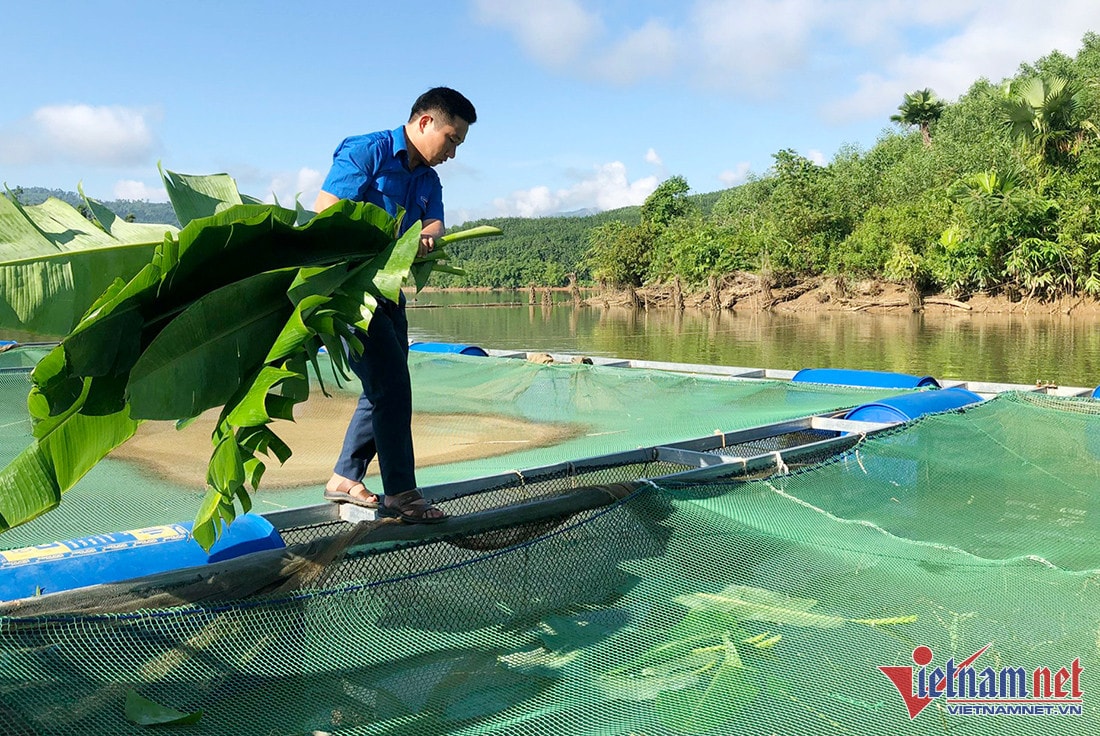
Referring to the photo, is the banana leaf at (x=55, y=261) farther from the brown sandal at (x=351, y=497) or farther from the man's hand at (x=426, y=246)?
the brown sandal at (x=351, y=497)

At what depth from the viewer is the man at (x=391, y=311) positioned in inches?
102

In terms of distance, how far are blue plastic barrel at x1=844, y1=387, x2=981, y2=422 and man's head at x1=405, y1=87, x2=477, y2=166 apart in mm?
2322

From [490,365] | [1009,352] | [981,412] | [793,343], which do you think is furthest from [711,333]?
[981,412]

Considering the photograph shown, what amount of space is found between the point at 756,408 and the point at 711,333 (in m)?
17.9

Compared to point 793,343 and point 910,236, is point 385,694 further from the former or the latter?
point 910,236

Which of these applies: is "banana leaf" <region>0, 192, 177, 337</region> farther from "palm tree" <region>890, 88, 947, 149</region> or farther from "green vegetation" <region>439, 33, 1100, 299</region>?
"palm tree" <region>890, 88, 947, 149</region>

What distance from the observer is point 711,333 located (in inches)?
885

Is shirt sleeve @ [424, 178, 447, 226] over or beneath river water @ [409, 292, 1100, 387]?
over

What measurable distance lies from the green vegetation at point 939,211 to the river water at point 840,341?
5.39ft

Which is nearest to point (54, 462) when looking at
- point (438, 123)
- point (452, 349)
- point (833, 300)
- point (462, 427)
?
point (438, 123)

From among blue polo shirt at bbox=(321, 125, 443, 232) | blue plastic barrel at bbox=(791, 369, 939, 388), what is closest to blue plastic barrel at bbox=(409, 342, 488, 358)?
blue plastic barrel at bbox=(791, 369, 939, 388)

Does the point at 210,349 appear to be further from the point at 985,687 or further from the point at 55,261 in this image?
the point at 985,687

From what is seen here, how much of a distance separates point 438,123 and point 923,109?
51.9 m

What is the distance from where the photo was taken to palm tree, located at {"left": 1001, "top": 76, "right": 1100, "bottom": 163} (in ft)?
74.2
